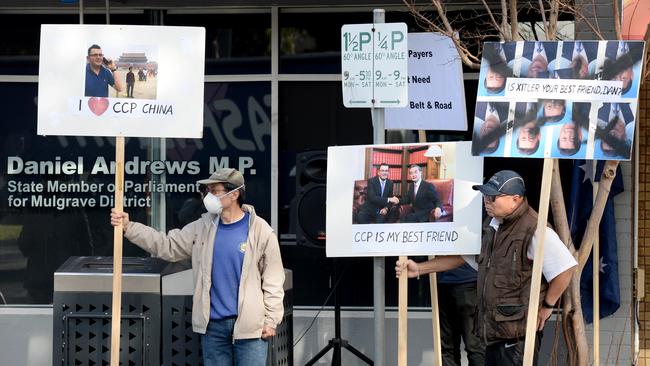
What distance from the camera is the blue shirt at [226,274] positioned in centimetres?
688

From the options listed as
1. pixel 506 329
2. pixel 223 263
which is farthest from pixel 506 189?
pixel 223 263

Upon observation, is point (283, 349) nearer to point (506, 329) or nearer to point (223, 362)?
point (223, 362)

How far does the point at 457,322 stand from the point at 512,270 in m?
1.96

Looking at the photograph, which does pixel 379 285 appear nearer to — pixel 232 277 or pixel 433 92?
pixel 232 277

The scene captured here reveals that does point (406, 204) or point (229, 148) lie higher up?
point (229, 148)

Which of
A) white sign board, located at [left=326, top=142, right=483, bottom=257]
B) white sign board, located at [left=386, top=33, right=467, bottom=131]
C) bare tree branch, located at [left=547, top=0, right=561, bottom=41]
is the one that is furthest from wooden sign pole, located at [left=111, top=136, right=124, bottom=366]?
bare tree branch, located at [left=547, top=0, right=561, bottom=41]

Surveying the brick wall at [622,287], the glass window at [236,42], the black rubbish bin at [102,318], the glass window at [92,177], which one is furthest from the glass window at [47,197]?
the brick wall at [622,287]

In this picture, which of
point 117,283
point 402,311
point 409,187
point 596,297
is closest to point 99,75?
point 117,283

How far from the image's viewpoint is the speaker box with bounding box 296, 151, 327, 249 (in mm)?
8547

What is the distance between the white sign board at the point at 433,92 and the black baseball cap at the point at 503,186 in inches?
55.4

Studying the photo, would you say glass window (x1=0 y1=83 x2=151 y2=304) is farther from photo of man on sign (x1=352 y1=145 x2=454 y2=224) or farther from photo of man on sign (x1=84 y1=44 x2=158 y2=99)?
photo of man on sign (x1=352 y1=145 x2=454 y2=224)

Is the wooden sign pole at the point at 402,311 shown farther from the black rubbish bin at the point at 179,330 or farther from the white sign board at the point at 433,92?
the white sign board at the point at 433,92

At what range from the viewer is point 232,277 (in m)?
6.90

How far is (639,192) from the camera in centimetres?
897
